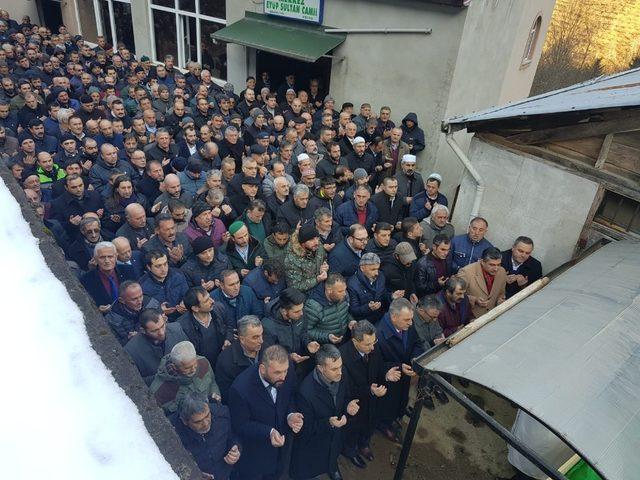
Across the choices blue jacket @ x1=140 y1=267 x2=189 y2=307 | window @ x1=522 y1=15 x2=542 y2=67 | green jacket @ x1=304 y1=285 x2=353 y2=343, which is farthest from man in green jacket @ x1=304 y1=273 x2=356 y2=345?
window @ x1=522 y1=15 x2=542 y2=67

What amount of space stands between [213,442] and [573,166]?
4.81 metres

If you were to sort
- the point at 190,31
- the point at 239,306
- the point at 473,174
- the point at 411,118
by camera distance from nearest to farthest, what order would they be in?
the point at 239,306
the point at 473,174
the point at 411,118
the point at 190,31

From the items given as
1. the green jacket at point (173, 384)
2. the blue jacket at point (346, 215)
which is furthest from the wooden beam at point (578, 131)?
the green jacket at point (173, 384)

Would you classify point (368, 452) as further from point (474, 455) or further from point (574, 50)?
point (574, 50)

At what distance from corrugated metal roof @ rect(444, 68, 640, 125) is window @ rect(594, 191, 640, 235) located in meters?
1.04

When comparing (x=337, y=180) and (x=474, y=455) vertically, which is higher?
(x=337, y=180)

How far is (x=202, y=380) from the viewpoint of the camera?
3633 millimetres

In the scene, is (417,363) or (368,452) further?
(368,452)

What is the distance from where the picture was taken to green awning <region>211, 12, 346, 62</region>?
10297 mm

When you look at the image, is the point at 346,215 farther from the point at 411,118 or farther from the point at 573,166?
the point at 411,118

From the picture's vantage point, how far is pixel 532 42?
14023mm

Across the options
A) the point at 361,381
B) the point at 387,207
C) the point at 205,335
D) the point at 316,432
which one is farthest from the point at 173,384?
the point at 387,207

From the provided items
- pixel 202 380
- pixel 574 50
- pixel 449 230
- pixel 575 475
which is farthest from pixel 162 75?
pixel 574 50

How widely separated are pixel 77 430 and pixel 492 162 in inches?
225
